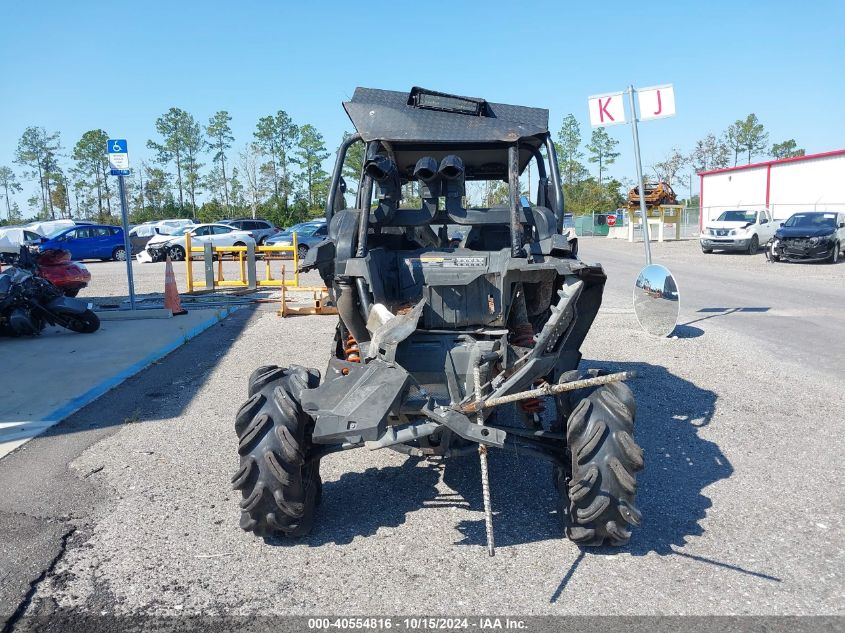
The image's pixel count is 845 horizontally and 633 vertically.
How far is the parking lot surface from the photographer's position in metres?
3.41

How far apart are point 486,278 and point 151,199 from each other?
214 feet

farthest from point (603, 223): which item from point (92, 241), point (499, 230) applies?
point (499, 230)

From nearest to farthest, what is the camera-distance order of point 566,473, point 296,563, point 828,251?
point 296,563
point 566,473
point 828,251

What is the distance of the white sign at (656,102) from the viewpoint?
10.3m

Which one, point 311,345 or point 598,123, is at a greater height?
point 598,123

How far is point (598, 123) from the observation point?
10.7 meters

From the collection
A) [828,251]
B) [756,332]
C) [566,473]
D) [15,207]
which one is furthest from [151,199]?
[566,473]

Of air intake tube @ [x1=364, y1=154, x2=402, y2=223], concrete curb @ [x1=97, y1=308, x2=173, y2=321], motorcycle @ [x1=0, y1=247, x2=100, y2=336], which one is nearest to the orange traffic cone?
concrete curb @ [x1=97, y1=308, x2=173, y2=321]

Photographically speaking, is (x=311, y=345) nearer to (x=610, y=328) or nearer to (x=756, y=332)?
(x=610, y=328)

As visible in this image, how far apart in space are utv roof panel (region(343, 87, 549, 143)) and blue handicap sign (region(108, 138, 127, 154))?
7792 millimetres

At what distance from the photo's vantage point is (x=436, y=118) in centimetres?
540

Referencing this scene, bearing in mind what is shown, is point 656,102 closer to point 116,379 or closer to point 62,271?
point 116,379

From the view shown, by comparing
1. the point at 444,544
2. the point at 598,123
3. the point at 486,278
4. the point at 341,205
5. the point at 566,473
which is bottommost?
Answer: the point at 444,544

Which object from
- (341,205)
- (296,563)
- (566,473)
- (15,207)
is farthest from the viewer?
(15,207)
